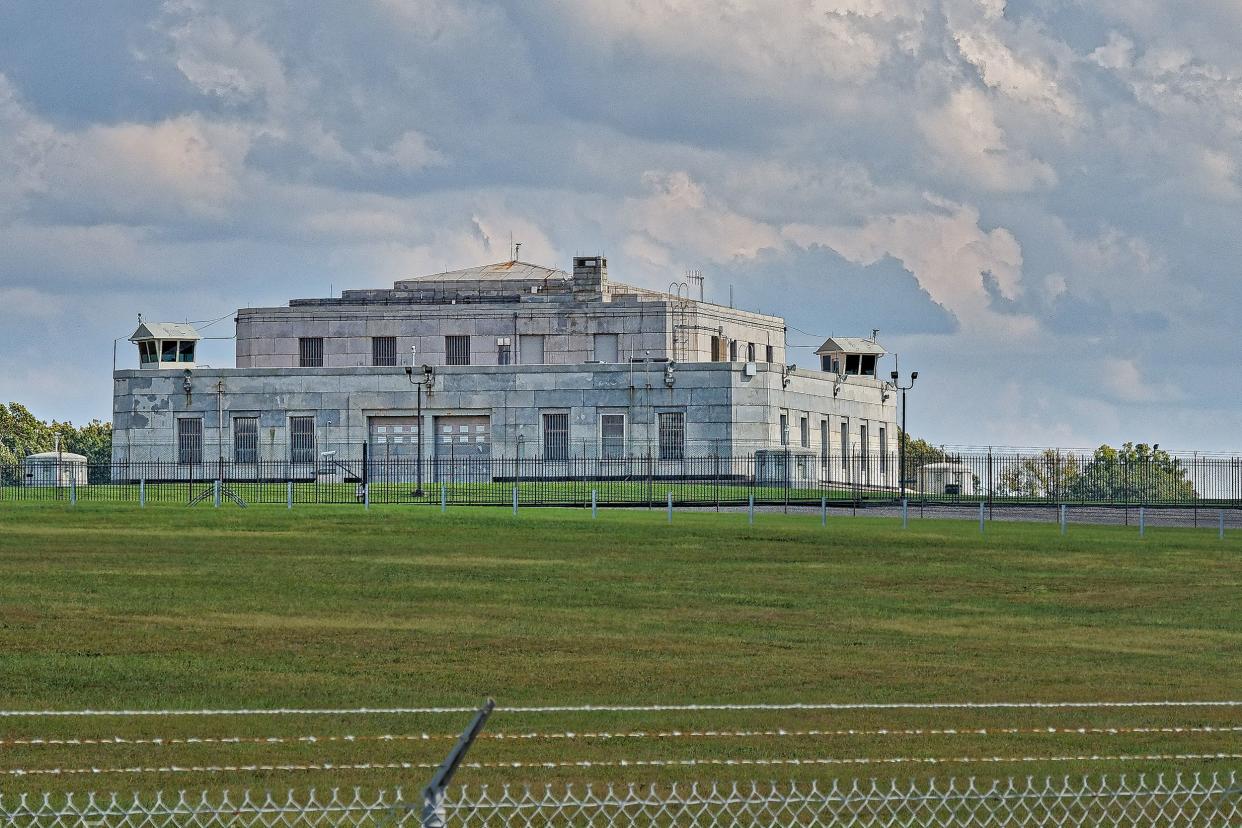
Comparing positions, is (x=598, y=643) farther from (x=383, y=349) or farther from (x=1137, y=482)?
(x=383, y=349)

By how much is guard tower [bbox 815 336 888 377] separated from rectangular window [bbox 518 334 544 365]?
15.2 meters

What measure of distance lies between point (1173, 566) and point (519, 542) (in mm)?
14616

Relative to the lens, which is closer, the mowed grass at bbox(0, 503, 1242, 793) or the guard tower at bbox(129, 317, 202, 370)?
the mowed grass at bbox(0, 503, 1242, 793)

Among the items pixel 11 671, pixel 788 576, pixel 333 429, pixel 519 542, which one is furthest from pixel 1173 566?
pixel 333 429

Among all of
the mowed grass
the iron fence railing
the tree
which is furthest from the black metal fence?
the iron fence railing

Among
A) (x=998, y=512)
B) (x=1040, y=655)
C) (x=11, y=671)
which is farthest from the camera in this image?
(x=998, y=512)

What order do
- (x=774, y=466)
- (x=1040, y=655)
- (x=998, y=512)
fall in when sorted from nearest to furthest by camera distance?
1. (x=1040, y=655)
2. (x=998, y=512)
3. (x=774, y=466)

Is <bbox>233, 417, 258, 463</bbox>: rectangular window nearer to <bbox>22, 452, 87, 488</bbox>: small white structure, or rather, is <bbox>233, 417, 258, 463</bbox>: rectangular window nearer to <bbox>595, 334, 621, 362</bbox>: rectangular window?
<bbox>22, 452, 87, 488</bbox>: small white structure

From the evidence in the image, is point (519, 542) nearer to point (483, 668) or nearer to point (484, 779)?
point (483, 668)

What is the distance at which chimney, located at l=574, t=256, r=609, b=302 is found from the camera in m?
113

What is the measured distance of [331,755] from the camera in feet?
62.2

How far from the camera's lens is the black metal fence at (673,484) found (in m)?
68.5

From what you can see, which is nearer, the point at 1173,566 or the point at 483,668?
the point at 483,668

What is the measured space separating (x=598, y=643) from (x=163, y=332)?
79.6m
